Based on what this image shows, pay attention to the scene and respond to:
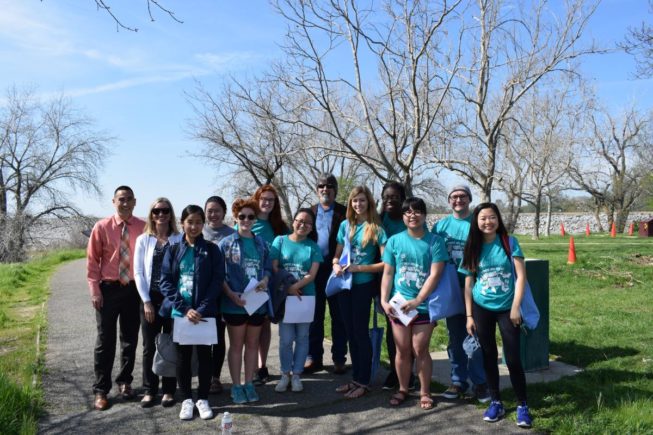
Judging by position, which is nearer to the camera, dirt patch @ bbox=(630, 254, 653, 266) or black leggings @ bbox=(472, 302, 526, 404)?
black leggings @ bbox=(472, 302, 526, 404)

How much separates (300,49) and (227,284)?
24.5 feet

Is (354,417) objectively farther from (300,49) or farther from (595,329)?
(300,49)

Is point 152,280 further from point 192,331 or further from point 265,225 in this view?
point 265,225

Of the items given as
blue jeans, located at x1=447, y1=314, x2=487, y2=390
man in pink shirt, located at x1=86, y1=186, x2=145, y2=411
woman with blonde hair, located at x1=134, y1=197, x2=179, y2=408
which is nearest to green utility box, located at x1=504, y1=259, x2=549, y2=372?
blue jeans, located at x1=447, y1=314, x2=487, y2=390

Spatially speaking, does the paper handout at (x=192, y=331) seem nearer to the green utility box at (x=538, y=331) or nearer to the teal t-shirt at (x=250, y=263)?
the teal t-shirt at (x=250, y=263)

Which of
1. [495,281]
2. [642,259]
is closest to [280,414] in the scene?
[495,281]

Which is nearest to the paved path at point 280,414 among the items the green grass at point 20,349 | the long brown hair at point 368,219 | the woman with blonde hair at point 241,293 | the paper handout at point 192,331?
the green grass at point 20,349

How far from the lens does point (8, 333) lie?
26.6 feet

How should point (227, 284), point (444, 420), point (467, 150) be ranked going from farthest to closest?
point (467, 150), point (227, 284), point (444, 420)

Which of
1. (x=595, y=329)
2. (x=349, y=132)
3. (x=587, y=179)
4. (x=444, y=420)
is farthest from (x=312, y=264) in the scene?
(x=587, y=179)

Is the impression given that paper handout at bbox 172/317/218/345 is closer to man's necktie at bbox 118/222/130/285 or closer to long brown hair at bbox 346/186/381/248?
man's necktie at bbox 118/222/130/285

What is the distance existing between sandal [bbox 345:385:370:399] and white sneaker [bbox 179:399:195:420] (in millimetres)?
1340

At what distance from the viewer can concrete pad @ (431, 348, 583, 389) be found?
18.1ft

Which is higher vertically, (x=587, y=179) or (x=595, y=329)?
(x=587, y=179)
